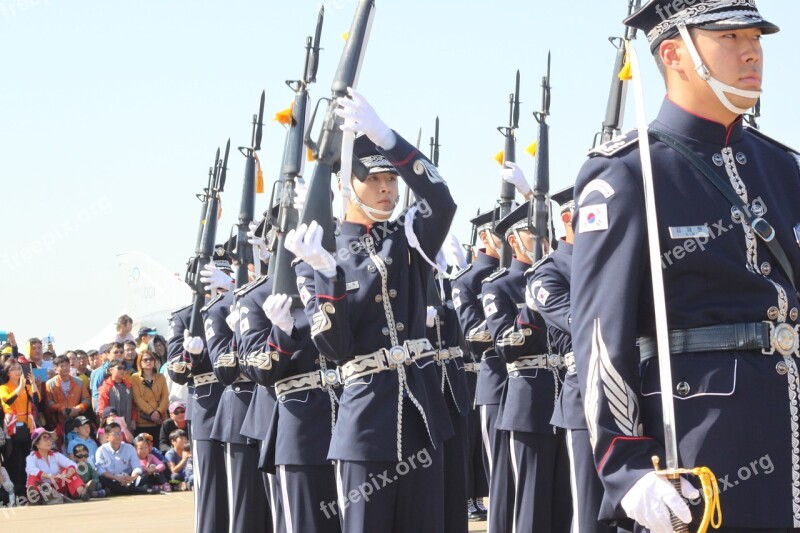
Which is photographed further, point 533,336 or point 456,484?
point 533,336

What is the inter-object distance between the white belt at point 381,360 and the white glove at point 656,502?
266 centimetres

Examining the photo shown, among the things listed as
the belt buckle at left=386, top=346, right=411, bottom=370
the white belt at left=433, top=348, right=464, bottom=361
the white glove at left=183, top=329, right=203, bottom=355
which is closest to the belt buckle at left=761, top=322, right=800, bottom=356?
the belt buckle at left=386, top=346, right=411, bottom=370

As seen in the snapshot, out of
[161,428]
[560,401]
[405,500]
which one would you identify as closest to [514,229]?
[560,401]

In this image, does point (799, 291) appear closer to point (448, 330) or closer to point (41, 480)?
point (448, 330)

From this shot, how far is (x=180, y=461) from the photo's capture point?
52.9 ft

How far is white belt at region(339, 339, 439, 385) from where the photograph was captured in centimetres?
555

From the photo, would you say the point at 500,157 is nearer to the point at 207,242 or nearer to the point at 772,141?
the point at 207,242

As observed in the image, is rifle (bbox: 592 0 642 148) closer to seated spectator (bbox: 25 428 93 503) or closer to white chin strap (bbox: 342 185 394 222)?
white chin strap (bbox: 342 185 394 222)

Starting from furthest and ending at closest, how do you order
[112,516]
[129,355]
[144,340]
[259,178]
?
[144,340] < [129,355] < [112,516] < [259,178]

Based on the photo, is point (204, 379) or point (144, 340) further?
point (144, 340)

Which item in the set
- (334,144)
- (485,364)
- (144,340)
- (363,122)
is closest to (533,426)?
(485,364)

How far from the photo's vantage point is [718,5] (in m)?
3.25

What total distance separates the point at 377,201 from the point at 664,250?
2829 mm

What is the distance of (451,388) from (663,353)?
429cm
